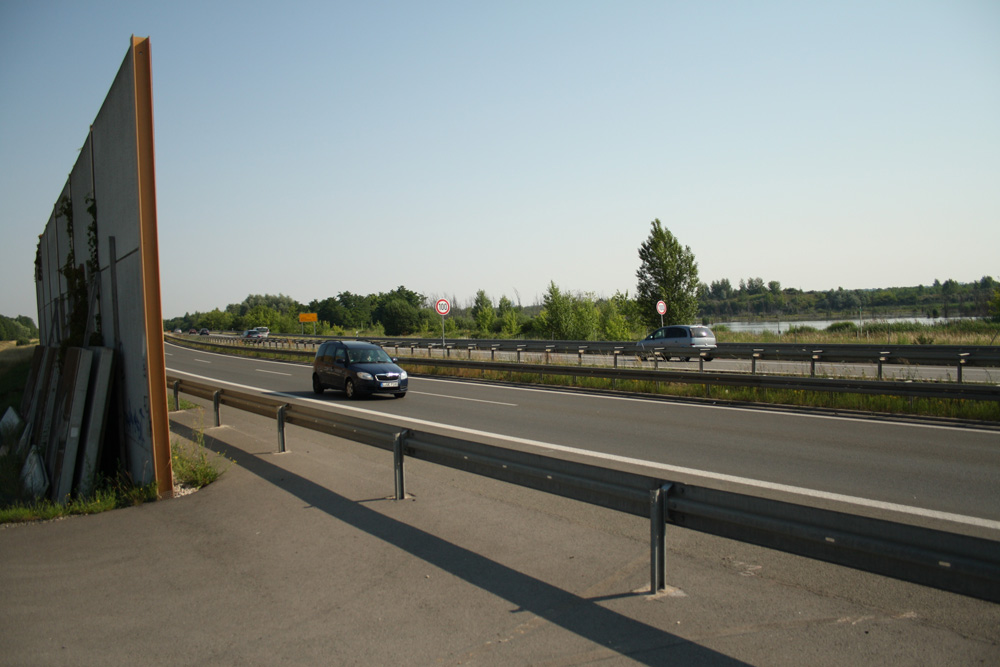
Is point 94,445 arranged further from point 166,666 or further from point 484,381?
point 484,381

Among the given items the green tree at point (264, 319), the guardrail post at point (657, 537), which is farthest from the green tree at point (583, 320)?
the green tree at point (264, 319)

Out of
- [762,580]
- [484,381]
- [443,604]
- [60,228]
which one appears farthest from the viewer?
[484,381]

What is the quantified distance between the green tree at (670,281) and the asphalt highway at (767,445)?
128 ft

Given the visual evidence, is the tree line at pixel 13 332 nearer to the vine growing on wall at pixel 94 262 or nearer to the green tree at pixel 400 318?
the green tree at pixel 400 318

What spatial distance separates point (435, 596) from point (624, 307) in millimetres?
60460

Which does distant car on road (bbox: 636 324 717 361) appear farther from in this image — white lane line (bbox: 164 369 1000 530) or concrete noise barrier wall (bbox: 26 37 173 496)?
concrete noise barrier wall (bbox: 26 37 173 496)

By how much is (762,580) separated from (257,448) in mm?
7708

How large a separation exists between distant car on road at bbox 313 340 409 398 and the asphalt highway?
77cm

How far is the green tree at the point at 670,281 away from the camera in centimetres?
5334

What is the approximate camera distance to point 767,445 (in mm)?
9477

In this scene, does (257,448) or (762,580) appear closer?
(762,580)

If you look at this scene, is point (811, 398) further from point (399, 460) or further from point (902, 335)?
point (902, 335)

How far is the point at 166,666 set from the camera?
3502mm

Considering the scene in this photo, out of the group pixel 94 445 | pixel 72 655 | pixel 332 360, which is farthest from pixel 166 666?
pixel 332 360
